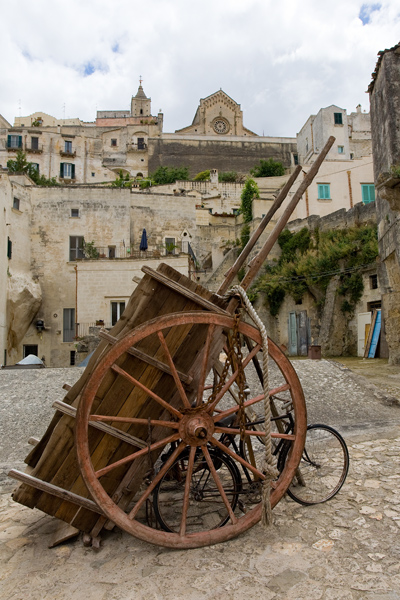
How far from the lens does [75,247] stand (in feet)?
83.4

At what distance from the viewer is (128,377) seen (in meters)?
2.74

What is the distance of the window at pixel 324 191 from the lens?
28.4 m

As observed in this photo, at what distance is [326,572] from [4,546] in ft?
7.11

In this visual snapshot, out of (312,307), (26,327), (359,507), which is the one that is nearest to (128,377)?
(359,507)

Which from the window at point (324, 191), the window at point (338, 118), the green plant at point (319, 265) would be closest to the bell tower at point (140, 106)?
the window at point (338, 118)

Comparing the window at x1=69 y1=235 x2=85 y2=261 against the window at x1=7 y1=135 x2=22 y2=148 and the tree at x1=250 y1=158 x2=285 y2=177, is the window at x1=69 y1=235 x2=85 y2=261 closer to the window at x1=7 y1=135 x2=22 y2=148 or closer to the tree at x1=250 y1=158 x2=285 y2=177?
the tree at x1=250 y1=158 x2=285 y2=177

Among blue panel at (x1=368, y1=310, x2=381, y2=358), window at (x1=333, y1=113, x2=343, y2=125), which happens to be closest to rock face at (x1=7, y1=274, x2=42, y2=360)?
blue panel at (x1=368, y1=310, x2=381, y2=358)

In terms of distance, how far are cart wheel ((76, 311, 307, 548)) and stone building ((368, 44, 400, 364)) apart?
284 inches

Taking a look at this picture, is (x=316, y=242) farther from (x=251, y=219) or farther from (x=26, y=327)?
(x=26, y=327)

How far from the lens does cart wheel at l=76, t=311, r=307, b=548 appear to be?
105 inches

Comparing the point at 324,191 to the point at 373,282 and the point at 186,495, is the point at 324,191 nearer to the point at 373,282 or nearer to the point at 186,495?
the point at 373,282

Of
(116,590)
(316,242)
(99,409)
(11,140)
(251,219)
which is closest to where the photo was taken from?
(116,590)

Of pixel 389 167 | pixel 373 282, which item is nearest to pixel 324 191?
pixel 373 282

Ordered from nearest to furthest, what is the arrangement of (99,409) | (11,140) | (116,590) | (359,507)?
1. (116,590)
2. (99,409)
3. (359,507)
4. (11,140)
